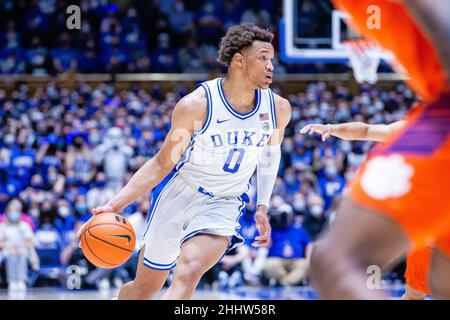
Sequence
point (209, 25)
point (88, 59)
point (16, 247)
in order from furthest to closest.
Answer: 1. point (209, 25)
2. point (88, 59)
3. point (16, 247)

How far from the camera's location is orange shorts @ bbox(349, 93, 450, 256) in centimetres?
218

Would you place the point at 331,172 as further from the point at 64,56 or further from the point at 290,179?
the point at 64,56

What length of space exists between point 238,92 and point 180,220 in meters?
0.90

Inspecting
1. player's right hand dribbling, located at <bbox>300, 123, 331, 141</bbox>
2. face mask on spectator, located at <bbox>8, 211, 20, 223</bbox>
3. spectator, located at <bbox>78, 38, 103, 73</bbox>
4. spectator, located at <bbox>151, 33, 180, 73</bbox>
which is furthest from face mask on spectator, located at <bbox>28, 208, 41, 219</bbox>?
player's right hand dribbling, located at <bbox>300, 123, 331, 141</bbox>

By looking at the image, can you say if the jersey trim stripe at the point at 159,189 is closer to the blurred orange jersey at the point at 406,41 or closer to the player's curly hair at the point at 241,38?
the player's curly hair at the point at 241,38

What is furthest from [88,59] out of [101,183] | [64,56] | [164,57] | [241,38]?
[241,38]

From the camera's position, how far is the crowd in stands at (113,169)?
11172mm

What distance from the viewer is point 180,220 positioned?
4.72 meters

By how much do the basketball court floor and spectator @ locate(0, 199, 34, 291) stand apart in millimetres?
263

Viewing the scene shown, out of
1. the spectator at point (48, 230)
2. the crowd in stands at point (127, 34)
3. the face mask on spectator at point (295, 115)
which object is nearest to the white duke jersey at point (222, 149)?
the spectator at point (48, 230)

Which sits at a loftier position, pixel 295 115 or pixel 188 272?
pixel 188 272

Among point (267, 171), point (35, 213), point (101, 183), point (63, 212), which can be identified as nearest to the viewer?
point (267, 171)

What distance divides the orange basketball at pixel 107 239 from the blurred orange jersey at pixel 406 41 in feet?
7.85
